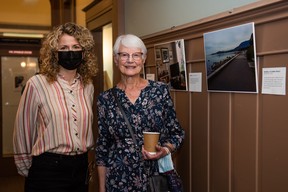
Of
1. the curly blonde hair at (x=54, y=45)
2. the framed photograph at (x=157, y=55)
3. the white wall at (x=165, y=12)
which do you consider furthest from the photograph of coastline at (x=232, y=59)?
the curly blonde hair at (x=54, y=45)

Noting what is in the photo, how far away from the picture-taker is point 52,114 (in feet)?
5.91

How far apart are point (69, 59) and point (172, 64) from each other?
1.94ft

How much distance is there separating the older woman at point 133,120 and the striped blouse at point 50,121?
177 millimetres

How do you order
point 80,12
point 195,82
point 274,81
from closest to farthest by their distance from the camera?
point 274,81
point 195,82
point 80,12

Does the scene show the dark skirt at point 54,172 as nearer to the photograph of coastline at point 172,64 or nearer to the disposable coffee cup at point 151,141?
the disposable coffee cup at point 151,141

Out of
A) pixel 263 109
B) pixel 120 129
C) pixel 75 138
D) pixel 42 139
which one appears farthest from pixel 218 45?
pixel 42 139

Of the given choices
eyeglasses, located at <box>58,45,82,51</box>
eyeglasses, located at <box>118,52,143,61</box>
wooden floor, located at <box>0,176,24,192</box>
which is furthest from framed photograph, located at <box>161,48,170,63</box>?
wooden floor, located at <box>0,176,24,192</box>

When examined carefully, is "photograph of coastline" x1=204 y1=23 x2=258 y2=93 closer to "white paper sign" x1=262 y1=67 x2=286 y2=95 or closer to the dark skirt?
"white paper sign" x1=262 y1=67 x2=286 y2=95

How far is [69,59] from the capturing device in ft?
6.05

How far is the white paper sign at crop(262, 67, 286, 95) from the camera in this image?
122 cm

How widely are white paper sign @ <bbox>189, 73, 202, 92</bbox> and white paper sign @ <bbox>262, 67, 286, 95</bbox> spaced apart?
1.57ft

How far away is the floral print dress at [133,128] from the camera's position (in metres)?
1.66

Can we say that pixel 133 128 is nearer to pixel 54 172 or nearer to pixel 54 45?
pixel 54 172

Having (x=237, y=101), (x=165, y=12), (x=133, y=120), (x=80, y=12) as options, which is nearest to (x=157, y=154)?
(x=133, y=120)
